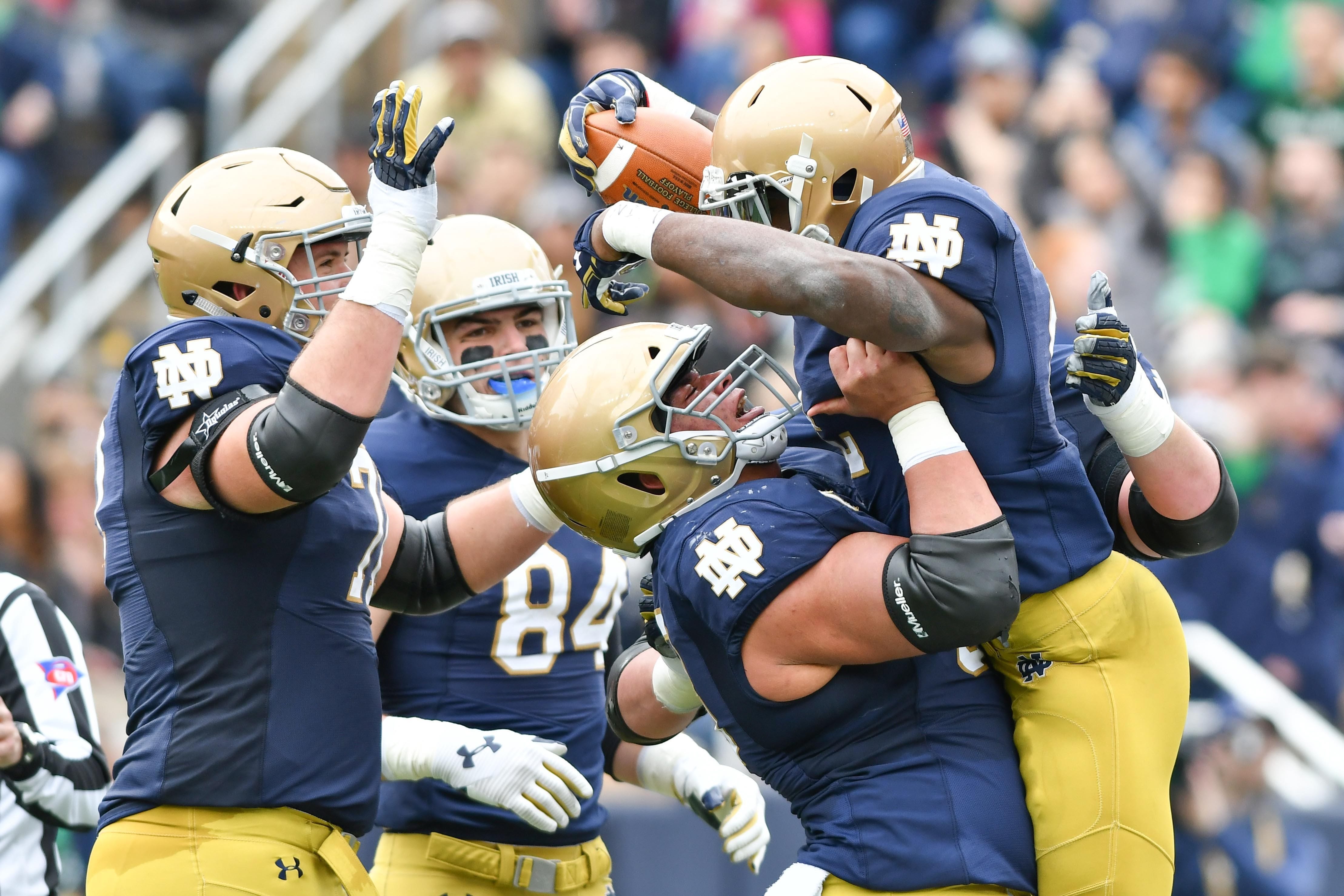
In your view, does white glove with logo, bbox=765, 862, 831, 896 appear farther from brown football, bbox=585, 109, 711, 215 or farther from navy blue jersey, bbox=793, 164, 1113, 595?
brown football, bbox=585, 109, 711, 215

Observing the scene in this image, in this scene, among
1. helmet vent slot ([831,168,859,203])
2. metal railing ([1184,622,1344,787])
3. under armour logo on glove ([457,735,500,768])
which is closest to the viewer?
helmet vent slot ([831,168,859,203])

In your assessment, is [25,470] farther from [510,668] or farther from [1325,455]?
[1325,455]

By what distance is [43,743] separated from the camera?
3.80 metres

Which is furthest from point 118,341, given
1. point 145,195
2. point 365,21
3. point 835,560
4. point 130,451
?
point 835,560

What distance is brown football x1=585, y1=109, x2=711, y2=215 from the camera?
353 cm

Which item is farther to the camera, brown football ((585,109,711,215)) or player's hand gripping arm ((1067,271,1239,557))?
brown football ((585,109,711,215))

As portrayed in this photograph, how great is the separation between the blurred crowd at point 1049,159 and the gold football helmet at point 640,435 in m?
4.11

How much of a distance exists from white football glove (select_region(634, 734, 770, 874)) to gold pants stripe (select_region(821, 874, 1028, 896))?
2.88 feet

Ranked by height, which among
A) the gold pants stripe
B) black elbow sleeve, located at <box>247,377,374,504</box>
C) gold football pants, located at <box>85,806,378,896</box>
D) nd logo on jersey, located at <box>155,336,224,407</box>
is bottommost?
the gold pants stripe

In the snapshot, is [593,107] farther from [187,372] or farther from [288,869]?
[288,869]

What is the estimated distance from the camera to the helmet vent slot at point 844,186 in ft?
10.2

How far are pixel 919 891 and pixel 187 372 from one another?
1650mm

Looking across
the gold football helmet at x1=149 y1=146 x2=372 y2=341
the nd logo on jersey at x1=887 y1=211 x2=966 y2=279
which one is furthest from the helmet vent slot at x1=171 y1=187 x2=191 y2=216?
the nd logo on jersey at x1=887 y1=211 x2=966 y2=279

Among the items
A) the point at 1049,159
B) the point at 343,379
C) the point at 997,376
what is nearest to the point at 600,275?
the point at 343,379
